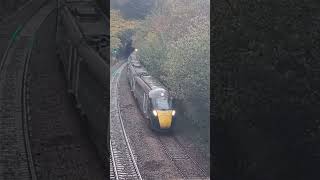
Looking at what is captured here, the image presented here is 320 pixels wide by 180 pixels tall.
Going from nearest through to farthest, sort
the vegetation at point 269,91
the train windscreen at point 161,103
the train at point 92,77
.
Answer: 1. the train at point 92,77
2. the train windscreen at point 161,103
3. the vegetation at point 269,91

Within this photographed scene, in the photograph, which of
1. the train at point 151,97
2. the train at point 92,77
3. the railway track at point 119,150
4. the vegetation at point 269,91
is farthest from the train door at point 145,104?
the vegetation at point 269,91

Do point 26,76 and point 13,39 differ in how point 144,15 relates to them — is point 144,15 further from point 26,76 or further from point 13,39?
point 13,39

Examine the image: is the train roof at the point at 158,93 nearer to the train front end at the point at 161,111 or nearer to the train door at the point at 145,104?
the train front end at the point at 161,111

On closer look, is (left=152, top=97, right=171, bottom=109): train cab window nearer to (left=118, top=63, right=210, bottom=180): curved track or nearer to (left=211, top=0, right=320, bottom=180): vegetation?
(left=118, top=63, right=210, bottom=180): curved track

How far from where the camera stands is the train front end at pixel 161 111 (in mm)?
10858

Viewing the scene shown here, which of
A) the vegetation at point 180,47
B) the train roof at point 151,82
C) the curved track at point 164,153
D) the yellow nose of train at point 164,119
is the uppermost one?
the vegetation at point 180,47

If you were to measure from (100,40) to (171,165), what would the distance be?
4.54 m

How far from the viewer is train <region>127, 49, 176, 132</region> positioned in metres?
10.9

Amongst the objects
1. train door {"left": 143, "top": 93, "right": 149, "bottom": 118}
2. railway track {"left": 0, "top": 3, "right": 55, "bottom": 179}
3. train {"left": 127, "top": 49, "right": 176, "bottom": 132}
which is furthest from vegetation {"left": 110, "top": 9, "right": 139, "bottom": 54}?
railway track {"left": 0, "top": 3, "right": 55, "bottom": 179}

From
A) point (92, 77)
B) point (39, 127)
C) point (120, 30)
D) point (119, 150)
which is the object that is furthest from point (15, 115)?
point (120, 30)

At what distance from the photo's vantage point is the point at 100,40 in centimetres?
1217

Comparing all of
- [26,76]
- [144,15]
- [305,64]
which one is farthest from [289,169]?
[26,76]

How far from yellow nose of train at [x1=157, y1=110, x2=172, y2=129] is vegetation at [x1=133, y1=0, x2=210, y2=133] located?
88 cm

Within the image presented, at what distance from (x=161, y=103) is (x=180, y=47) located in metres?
1.89
